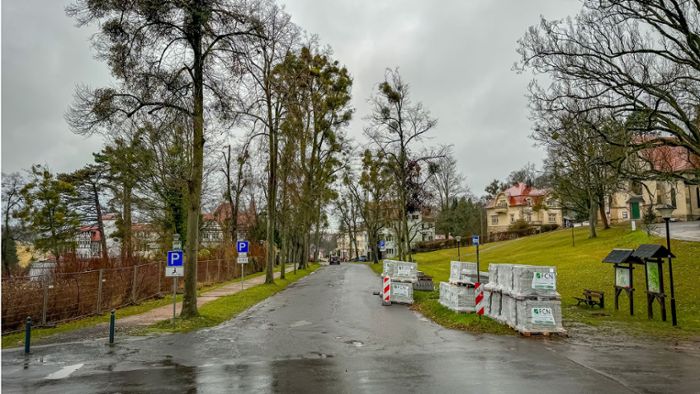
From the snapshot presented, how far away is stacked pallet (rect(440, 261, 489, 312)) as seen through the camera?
1556cm

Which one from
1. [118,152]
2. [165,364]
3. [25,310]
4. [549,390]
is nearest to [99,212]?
[118,152]

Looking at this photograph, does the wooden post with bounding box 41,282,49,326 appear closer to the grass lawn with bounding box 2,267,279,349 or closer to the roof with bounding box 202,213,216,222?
the grass lawn with bounding box 2,267,279,349

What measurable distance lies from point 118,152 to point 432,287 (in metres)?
23.4

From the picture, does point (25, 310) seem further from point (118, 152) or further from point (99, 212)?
point (99, 212)

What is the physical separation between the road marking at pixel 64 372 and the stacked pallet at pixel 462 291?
34.2ft

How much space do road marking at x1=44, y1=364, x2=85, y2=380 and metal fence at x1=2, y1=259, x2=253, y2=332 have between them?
614 cm

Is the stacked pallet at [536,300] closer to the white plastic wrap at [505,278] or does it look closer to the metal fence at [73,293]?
the white plastic wrap at [505,278]

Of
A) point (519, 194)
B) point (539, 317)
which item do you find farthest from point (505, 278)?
point (519, 194)

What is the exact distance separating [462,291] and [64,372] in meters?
10.8

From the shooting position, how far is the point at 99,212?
133ft

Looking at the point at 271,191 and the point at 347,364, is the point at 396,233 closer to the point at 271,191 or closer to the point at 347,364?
the point at 271,191

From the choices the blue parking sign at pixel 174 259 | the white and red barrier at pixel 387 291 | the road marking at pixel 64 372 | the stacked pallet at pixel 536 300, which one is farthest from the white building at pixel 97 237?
the stacked pallet at pixel 536 300

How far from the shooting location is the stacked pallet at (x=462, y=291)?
15.6 metres

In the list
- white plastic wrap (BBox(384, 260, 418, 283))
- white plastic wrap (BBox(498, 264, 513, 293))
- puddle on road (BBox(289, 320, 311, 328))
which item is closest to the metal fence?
puddle on road (BBox(289, 320, 311, 328))
